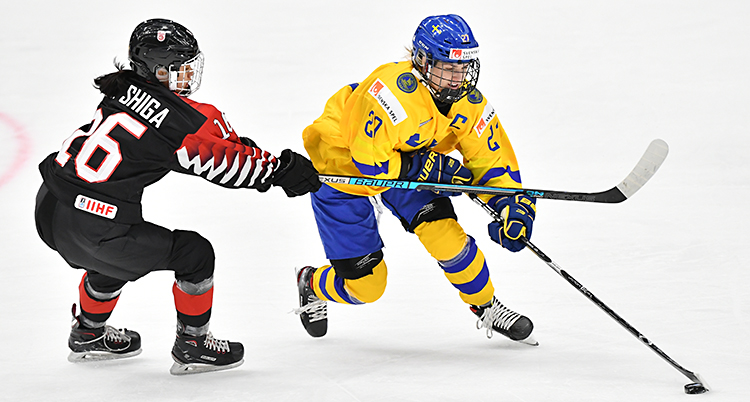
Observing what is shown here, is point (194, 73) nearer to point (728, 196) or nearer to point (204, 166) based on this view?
point (204, 166)

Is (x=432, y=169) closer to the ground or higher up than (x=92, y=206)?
higher up

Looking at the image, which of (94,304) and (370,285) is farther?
(370,285)

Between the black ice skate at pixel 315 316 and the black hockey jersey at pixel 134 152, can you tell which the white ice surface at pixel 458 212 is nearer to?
the black ice skate at pixel 315 316

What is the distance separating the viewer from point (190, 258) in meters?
2.59

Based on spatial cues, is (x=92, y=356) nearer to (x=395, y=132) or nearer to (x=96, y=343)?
(x=96, y=343)

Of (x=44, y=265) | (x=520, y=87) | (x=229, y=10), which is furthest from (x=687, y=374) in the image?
(x=229, y=10)

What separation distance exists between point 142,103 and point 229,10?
487 centimetres

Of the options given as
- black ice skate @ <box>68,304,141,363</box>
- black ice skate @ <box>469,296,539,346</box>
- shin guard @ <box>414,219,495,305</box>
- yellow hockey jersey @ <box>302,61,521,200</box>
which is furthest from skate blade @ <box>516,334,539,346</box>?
black ice skate @ <box>68,304,141,363</box>

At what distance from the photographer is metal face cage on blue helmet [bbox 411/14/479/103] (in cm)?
267

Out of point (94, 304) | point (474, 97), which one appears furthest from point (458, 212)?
point (94, 304)

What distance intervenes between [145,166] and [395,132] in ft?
2.71

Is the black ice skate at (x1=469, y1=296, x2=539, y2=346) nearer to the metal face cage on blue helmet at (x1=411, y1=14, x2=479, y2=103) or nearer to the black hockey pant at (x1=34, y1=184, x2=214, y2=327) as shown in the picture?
the metal face cage on blue helmet at (x1=411, y1=14, x2=479, y2=103)

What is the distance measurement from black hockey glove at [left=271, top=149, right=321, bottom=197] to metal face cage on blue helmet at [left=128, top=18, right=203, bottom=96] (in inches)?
15.4

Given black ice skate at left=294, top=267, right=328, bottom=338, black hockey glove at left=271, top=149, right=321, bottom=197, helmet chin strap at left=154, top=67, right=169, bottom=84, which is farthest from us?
black ice skate at left=294, top=267, right=328, bottom=338
